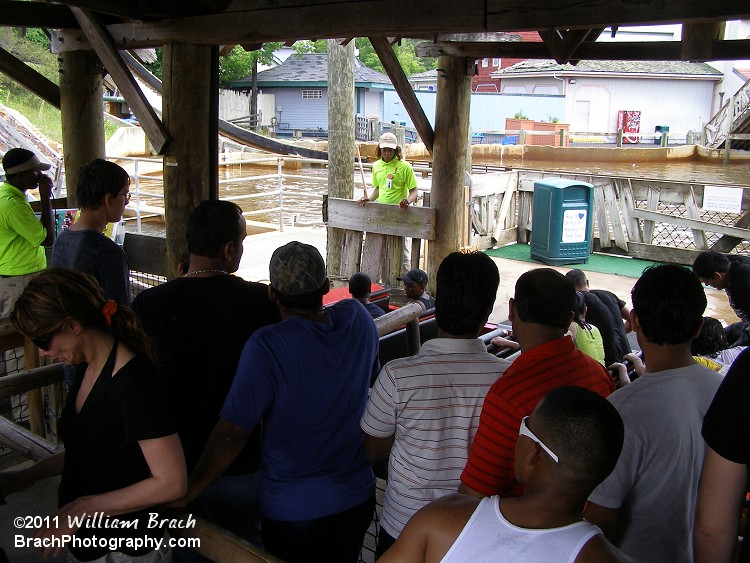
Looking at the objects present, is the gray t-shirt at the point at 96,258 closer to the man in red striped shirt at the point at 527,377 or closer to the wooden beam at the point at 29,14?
the man in red striped shirt at the point at 527,377

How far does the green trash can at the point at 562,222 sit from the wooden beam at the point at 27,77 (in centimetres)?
855

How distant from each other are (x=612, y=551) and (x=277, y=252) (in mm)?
1391

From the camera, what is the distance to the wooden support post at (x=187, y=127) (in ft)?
14.1

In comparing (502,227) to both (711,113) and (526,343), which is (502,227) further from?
(711,113)

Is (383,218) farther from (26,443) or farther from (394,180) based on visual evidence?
(26,443)

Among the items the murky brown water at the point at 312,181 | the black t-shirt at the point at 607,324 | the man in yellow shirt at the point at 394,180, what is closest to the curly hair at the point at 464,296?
the black t-shirt at the point at 607,324

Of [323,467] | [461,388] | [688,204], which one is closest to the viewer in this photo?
[461,388]

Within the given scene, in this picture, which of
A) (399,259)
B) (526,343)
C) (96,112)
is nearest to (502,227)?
(399,259)

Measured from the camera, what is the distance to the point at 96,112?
210 inches

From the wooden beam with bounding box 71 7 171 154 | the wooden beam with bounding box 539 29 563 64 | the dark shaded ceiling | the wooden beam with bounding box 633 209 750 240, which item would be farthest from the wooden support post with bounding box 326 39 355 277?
the wooden beam with bounding box 71 7 171 154

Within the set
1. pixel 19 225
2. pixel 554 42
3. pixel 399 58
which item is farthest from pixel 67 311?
pixel 399 58

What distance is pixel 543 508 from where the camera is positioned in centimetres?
142

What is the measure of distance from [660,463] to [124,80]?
389 centimetres

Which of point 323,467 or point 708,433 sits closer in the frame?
point 708,433
